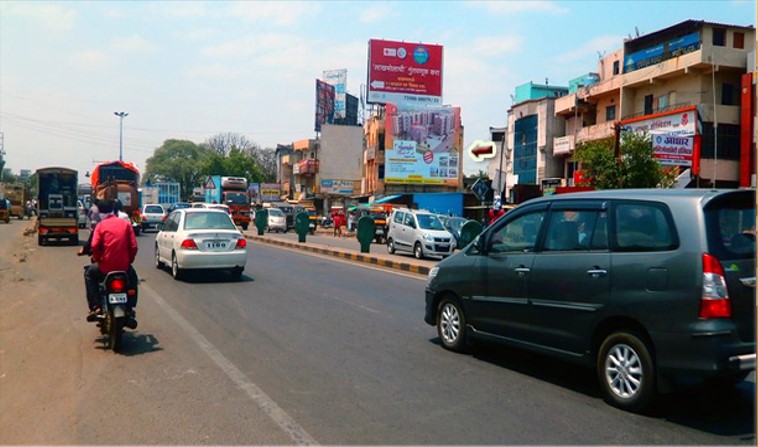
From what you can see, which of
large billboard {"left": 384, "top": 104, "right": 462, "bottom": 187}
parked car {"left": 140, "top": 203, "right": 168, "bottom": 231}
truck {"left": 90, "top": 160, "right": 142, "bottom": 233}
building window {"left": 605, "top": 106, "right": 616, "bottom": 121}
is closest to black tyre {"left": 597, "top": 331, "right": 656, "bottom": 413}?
truck {"left": 90, "top": 160, "right": 142, "bottom": 233}

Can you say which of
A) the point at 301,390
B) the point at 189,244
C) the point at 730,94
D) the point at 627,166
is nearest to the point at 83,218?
the point at 189,244

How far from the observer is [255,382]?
629 centimetres

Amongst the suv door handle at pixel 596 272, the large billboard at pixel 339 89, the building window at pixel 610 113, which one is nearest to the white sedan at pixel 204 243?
the suv door handle at pixel 596 272

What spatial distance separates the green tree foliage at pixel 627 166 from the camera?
24891 mm

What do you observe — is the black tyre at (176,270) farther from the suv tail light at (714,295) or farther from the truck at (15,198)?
the truck at (15,198)

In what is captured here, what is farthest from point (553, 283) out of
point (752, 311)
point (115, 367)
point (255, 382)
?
point (115, 367)

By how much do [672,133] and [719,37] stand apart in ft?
27.7

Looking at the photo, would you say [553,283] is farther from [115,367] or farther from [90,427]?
[115,367]

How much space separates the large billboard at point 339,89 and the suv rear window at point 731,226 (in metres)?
67.4

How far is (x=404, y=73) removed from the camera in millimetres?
57969

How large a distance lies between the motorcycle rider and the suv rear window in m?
6.17

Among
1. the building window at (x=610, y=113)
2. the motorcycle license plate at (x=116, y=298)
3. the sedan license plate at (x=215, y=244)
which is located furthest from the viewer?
the building window at (x=610, y=113)

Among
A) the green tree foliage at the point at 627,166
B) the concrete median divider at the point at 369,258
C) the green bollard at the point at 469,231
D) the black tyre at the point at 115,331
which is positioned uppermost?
the green tree foliage at the point at 627,166

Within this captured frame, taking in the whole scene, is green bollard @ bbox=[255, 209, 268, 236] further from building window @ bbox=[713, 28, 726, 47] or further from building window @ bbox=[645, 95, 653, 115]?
building window @ bbox=[713, 28, 726, 47]
